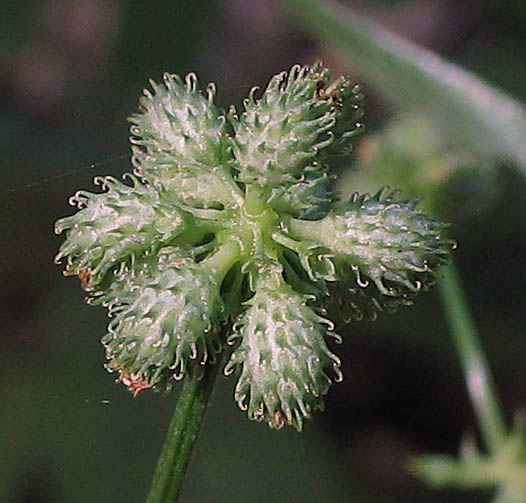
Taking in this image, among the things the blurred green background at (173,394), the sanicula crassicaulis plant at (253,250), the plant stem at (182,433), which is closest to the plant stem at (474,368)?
the blurred green background at (173,394)

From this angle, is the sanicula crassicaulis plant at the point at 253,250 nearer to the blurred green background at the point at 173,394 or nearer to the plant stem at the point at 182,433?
the plant stem at the point at 182,433

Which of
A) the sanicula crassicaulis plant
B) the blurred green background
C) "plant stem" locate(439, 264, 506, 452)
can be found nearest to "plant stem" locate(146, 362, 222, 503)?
the sanicula crassicaulis plant

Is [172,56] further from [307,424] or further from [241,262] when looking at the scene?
[241,262]

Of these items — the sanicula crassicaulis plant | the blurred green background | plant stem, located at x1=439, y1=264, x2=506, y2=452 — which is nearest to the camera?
the sanicula crassicaulis plant

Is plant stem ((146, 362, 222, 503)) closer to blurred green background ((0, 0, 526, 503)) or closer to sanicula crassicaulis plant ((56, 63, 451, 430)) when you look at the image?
sanicula crassicaulis plant ((56, 63, 451, 430))

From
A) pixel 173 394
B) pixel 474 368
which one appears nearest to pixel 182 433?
pixel 474 368

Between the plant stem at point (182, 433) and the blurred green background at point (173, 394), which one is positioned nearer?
the plant stem at point (182, 433)
